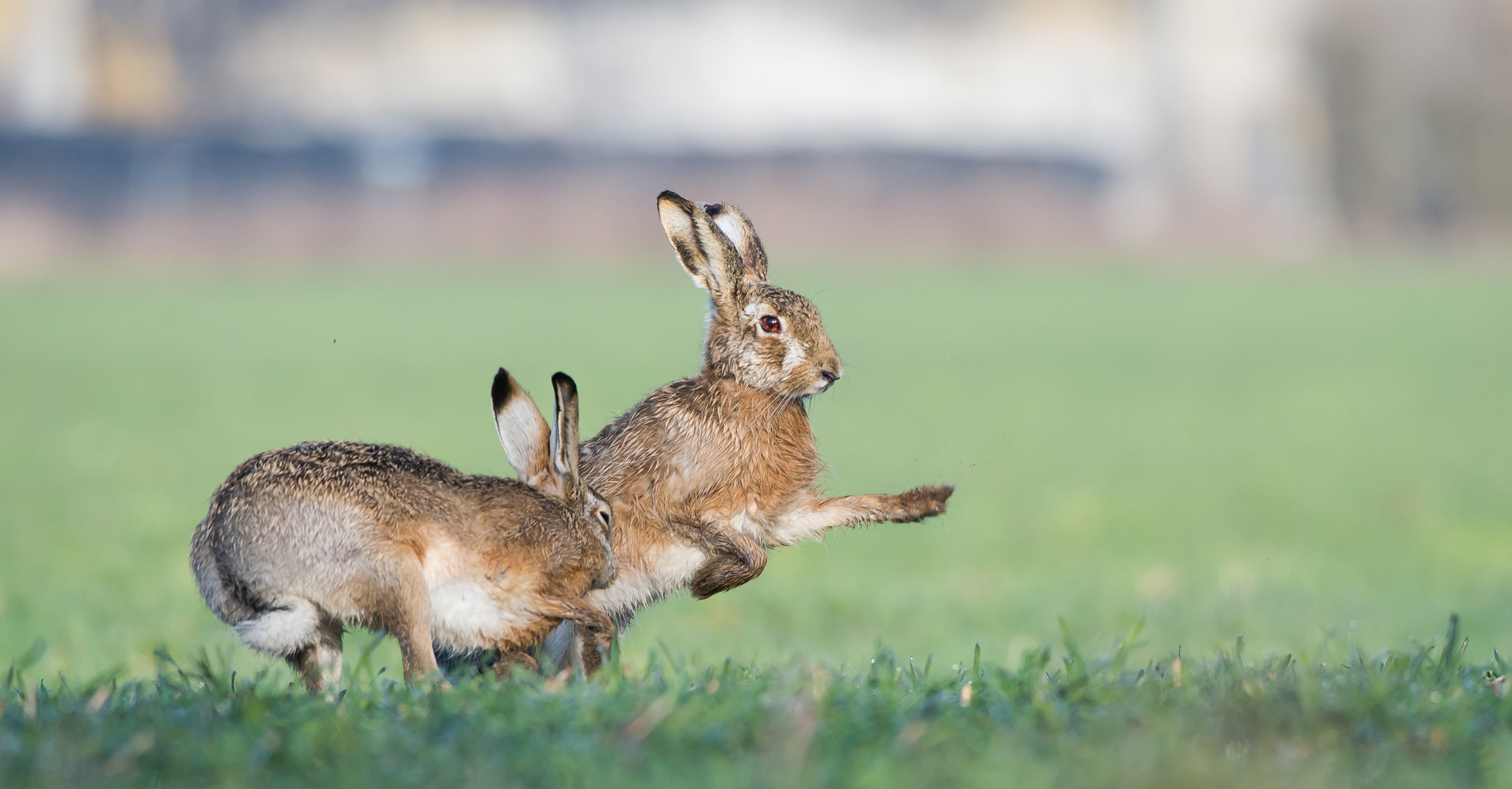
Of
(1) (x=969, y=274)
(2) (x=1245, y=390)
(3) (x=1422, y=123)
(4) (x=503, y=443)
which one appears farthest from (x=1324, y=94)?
(4) (x=503, y=443)

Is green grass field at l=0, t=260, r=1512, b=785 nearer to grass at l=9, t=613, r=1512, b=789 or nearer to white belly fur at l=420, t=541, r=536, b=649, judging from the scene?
grass at l=9, t=613, r=1512, b=789

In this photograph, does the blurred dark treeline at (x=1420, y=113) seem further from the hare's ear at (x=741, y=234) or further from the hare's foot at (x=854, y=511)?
the hare's foot at (x=854, y=511)

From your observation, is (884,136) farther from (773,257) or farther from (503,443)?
(503,443)

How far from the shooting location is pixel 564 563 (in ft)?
15.0

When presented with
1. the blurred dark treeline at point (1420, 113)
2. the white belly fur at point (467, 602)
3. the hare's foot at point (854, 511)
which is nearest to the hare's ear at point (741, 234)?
the hare's foot at point (854, 511)

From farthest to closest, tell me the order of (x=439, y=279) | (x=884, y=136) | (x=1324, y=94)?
(x=1324, y=94) < (x=884, y=136) < (x=439, y=279)

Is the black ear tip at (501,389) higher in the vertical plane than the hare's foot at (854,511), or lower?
higher

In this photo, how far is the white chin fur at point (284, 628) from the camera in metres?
4.23

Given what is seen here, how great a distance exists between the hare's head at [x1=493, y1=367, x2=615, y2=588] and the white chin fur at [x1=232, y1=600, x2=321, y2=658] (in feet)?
2.66

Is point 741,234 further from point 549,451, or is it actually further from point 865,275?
point 865,275

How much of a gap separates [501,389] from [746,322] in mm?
861

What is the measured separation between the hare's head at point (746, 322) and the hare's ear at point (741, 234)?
16 centimetres

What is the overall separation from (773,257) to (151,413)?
24.5 m

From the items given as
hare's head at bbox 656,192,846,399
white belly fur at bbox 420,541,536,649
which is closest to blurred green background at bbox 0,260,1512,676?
hare's head at bbox 656,192,846,399
